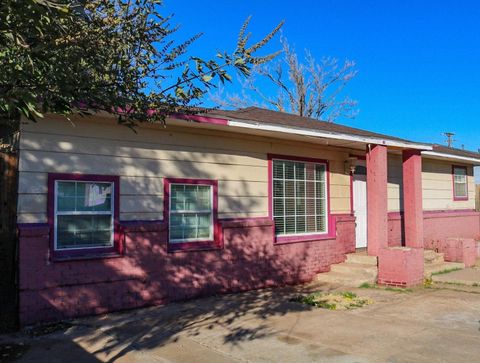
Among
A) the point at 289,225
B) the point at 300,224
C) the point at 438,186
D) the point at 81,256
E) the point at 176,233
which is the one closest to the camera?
the point at 81,256

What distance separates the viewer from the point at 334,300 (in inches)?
341

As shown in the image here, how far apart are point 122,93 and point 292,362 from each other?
3.43 m

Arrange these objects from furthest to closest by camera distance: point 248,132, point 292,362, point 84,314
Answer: point 248,132, point 84,314, point 292,362

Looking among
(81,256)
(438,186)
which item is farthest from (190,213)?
(438,186)

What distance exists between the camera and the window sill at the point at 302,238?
34.3 feet

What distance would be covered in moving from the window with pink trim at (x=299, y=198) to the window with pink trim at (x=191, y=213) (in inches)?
62.0

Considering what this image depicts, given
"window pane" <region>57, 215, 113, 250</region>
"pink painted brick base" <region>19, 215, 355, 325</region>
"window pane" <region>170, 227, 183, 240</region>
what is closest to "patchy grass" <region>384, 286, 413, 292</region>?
"pink painted brick base" <region>19, 215, 355, 325</region>

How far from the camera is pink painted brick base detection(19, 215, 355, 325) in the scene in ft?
23.1

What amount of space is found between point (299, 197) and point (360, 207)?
2.29 metres

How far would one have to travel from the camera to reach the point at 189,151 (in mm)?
9008

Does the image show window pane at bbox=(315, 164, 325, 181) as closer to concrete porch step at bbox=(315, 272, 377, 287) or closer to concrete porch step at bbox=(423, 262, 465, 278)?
concrete porch step at bbox=(315, 272, 377, 287)

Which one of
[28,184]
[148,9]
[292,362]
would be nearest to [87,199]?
[28,184]

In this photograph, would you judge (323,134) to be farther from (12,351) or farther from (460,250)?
(12,351)

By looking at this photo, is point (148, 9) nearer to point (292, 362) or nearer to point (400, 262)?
point (292, 362)
